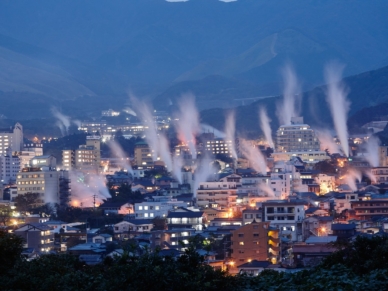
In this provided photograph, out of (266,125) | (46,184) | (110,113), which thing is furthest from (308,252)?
(110,113)

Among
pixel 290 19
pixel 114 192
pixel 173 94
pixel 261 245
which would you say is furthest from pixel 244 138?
pixel 290 19

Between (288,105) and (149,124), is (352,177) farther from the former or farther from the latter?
(288,105)

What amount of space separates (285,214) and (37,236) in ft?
24.5

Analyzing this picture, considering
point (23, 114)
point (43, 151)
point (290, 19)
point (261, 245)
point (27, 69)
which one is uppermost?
point (290, 19)

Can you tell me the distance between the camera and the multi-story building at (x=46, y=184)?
132 feet

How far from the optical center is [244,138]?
218 feet

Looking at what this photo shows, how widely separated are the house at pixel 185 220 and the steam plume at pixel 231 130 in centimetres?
2512

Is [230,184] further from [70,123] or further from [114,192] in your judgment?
[70,123]

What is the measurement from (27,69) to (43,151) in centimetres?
7341

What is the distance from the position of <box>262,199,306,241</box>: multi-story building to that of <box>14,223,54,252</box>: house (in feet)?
21.2

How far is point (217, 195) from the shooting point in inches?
1515

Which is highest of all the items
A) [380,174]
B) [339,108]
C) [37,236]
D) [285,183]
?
[339,108]

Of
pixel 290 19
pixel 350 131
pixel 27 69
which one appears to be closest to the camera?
pixel 350 131

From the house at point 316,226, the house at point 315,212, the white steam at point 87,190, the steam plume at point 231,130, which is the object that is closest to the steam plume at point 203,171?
the white steam at point 87,190
